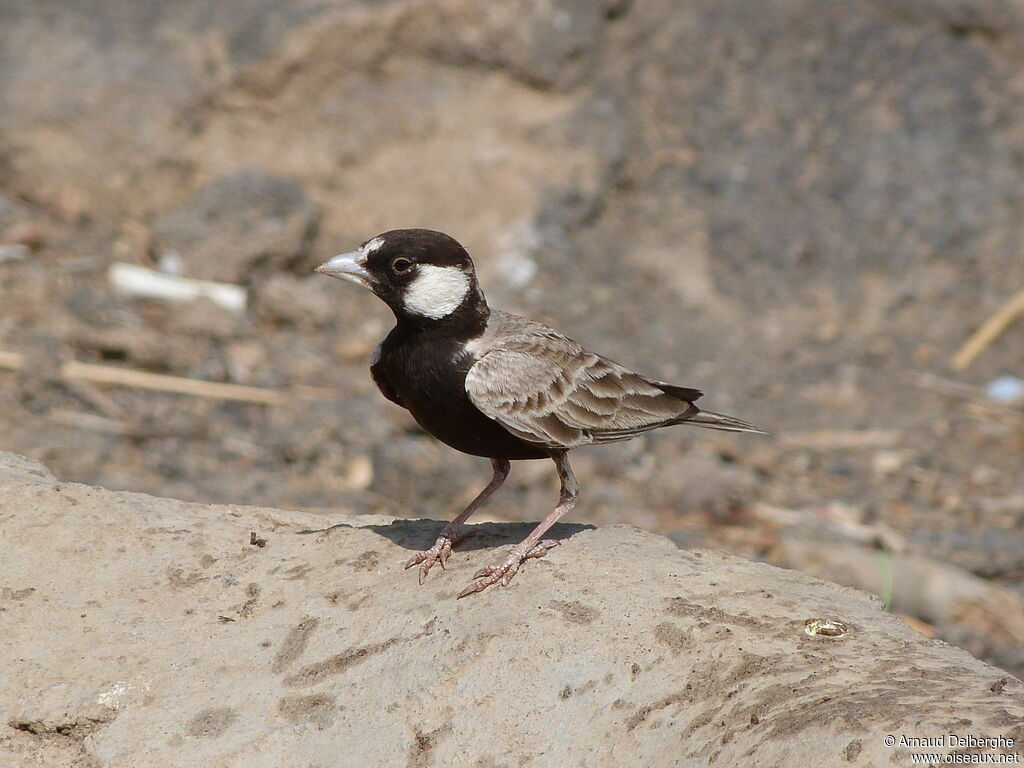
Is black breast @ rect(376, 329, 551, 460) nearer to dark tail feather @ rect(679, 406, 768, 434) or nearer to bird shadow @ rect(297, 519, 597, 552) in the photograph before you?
bird shadow @ rect(297, 519, 597, 552)

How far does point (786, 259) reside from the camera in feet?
37.4

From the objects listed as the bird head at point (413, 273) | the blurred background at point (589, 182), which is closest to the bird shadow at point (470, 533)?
the bird head at point (413, 273)

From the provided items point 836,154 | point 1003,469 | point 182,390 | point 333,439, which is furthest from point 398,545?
point 836,154

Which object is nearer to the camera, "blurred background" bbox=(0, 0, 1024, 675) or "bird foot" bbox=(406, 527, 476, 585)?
"bird foot" bbox=(406, 527, 476, 585)

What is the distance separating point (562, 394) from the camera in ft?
19.6

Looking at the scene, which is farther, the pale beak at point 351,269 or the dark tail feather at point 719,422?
the dark tail feather at point 719,422

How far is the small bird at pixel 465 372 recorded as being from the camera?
5.66m

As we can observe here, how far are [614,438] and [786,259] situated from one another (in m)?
5.71

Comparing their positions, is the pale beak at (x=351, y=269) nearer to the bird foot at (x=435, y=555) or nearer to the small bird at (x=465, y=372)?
the small bird at (x=465, y=372)

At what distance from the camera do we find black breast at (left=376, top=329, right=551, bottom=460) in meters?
5.66

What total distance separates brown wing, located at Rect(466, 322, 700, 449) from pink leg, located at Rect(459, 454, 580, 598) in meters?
0.20

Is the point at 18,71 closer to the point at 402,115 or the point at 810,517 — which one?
the point at 402,115

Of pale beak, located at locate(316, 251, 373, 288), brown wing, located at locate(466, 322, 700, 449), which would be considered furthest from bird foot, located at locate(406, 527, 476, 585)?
pale beak, located at locate(316, 251, 373, 288)

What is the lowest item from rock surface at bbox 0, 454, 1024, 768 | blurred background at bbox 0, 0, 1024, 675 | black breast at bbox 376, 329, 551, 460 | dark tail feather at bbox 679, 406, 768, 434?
rock surface at bbox 0, 454, 1024, 768
